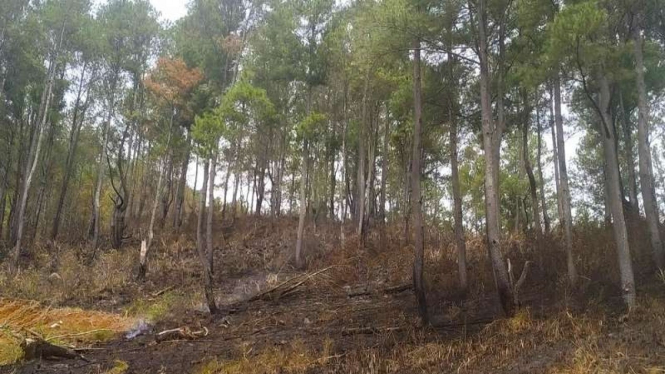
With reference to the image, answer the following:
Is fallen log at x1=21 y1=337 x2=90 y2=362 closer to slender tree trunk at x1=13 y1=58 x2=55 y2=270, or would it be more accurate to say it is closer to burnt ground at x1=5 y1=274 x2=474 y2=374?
burnt ground at x1=5 y1=274 x2=474 y2=374

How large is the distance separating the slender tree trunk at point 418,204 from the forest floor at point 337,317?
0.54m

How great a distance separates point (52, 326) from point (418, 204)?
24.3 feet

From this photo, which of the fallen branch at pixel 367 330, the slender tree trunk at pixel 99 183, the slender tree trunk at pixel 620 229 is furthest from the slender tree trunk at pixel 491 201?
the slender tree trunk at pixel 99 183

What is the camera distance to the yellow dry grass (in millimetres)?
7887

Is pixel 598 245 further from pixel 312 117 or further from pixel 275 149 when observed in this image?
pixel 275 149

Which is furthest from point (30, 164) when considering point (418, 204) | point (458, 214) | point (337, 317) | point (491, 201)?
point (491, 201)

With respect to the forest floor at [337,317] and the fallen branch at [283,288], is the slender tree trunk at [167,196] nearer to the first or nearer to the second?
the forest floor at [337,317]

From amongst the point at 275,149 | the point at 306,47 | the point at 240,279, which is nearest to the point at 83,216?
the point at 275,149

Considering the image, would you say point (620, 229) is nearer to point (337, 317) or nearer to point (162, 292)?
point (337, 317)

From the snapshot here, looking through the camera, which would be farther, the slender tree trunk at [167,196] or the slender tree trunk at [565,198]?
the slender tree trunk at [167,196]

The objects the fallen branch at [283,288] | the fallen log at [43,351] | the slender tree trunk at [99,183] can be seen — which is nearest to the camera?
the fallen log at [43,351]

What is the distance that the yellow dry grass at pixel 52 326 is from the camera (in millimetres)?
7887

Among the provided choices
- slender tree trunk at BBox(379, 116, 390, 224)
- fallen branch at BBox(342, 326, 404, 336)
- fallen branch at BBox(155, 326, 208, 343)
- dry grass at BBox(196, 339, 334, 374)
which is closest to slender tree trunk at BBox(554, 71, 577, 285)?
fallen branch at BBox(342, 326, 404, 336)

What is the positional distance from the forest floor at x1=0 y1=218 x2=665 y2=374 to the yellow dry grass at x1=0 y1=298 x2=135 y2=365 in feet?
0.11
